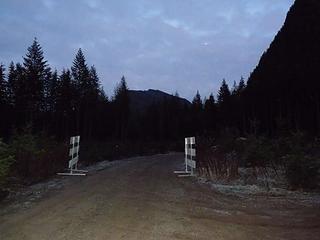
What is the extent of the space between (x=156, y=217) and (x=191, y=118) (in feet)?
337

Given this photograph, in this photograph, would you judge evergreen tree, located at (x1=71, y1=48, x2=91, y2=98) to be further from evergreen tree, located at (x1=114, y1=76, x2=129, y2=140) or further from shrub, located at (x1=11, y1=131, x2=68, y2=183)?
shrub, located at (x1=11, y1=131, x2=68, y2=183)

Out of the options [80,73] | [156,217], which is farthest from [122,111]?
[156,217]

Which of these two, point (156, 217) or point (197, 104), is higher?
point (197, 104)

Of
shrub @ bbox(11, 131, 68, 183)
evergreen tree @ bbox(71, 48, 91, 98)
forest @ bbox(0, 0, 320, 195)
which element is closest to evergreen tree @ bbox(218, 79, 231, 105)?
forest @ bbox(0, 0, 320, 195)

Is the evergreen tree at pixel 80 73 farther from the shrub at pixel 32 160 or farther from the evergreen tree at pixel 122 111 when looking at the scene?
the shrub at pixel 32 160

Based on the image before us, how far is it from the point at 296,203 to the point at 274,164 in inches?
346

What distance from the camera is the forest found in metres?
18.2

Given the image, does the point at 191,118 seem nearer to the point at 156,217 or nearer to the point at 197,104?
the point at 197,104

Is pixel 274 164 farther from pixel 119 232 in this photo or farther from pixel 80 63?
pixel 80 63

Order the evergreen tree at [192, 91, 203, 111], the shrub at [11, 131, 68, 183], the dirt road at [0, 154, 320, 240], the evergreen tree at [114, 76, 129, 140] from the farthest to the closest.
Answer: the evergreen tree at [192, 91, 203, 111] → the evergreen tree at [114, 76, 129, 140] → the shrub at [11, 131, 68, 183] → the dirt road at [0, 154, 320, 240]

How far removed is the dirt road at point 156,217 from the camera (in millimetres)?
7719

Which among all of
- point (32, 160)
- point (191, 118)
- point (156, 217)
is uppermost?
point (191, 118)

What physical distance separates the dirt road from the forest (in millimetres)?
2627

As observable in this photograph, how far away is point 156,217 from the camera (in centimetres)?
905
